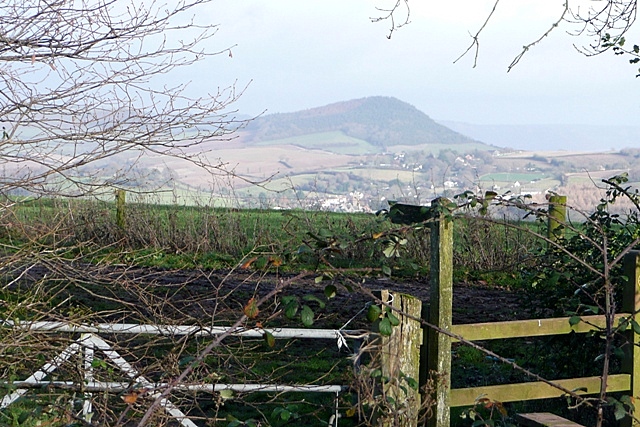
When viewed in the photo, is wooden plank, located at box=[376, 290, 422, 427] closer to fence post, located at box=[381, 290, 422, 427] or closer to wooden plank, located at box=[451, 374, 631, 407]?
fence post, located at box=[381, 290, 422, 427]

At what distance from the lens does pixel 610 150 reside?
44406mm

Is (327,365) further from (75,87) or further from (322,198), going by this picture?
(322,198)

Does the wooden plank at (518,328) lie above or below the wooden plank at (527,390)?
above

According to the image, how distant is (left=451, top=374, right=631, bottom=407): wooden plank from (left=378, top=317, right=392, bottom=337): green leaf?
1.02m

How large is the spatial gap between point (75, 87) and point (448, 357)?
2544mm

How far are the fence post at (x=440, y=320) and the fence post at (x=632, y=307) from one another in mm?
1177

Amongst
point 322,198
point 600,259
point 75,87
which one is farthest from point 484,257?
point 75,87

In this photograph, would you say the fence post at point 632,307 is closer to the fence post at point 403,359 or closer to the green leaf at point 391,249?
the fence post at point 403,359

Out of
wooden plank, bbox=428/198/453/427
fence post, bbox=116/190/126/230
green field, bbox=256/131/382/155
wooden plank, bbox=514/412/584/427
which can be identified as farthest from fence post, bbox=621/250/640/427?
green field, bbox=256/131/382/155

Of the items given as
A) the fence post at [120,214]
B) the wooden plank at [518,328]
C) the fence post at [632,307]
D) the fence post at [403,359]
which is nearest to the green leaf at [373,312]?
the fence post at [403,359]

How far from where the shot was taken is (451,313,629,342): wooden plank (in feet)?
13.6

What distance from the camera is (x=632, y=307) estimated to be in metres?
4.59

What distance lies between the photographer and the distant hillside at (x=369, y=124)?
92.8m

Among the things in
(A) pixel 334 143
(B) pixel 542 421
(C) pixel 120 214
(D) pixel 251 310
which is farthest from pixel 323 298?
(A) pixel 334 143
